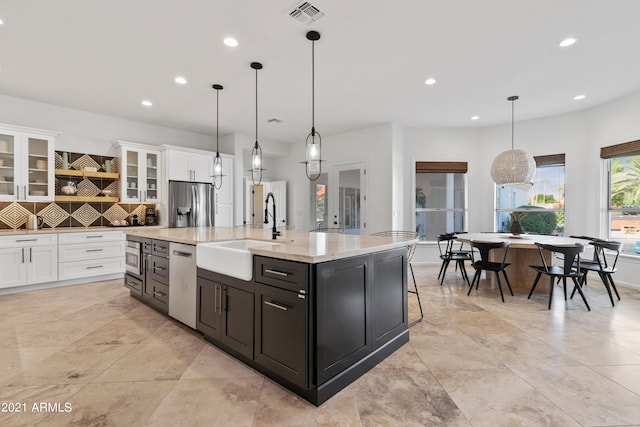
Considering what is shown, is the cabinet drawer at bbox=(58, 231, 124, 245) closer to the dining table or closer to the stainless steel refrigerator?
the stainless steel refrigerator

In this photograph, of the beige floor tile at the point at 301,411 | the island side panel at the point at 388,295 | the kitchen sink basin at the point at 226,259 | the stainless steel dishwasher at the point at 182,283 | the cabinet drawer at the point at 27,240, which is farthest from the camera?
the cabinet drawer at the point at 27,240

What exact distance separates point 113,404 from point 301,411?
1.13 metres

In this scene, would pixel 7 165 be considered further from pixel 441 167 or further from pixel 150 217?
pixel 441 167

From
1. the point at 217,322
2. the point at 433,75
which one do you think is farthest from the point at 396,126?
the point at 217,322

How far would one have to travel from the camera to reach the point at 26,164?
4.37 meters

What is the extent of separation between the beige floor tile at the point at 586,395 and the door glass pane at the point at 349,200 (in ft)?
14.8

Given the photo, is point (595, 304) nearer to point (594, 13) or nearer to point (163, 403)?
point (594, 13)

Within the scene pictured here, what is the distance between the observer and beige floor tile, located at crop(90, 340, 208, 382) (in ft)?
6.91

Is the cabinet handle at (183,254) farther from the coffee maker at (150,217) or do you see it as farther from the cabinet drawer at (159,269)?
the coffee maker at (150,217)

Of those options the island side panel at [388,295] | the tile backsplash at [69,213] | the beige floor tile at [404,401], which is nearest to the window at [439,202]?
the island side panel at [388,295]

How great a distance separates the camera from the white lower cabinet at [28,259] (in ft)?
13.1

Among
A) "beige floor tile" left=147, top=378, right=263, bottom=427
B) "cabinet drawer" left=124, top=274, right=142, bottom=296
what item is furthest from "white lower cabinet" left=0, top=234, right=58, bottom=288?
"beige floor tile" left=147, top=378, right=263, bottom=427

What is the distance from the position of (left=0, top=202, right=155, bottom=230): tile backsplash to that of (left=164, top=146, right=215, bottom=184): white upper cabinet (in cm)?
84

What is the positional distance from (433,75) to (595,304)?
11.2 feet
